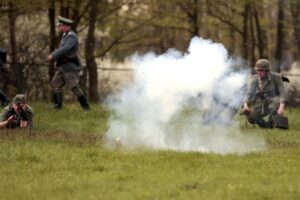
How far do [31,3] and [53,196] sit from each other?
608 inches

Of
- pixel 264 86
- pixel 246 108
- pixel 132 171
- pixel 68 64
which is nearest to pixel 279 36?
pixel 264 86

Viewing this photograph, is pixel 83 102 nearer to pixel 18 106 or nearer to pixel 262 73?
pixel 18 106

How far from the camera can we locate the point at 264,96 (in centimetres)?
1642

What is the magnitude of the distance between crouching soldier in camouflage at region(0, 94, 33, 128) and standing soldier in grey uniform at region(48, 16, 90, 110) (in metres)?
3.17

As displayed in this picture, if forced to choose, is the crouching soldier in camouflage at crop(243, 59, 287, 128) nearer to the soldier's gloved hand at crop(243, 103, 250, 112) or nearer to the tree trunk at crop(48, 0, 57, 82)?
the soldier's gloved hand at crop(243, 103, 250, 112)

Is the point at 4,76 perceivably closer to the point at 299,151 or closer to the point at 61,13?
the point at 61,13

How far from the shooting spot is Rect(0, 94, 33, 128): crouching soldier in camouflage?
13.7 metres

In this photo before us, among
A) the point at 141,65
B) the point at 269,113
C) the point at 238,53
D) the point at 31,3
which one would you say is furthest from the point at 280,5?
the point at 141,65

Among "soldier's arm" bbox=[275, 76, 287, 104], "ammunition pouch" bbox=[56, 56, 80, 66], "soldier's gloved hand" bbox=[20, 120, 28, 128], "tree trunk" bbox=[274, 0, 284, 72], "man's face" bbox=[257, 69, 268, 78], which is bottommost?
"soldier's gloved hand" bbox=[20, 120, 28, 128]

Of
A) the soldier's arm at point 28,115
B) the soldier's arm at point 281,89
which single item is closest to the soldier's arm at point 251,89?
the soldier's arm at point 281,89

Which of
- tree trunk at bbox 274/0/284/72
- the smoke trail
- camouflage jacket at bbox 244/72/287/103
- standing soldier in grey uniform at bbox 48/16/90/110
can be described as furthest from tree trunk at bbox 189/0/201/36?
the smoke trail

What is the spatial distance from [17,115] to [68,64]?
3746 mm

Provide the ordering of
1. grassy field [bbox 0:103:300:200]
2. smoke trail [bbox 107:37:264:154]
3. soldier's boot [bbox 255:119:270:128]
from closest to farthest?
1. grassy field [bbox 0:103:300:200]
2. smoke trail [bbox 107:37:264:154]
3. soldier's boot [bbox 255:119:270:128]

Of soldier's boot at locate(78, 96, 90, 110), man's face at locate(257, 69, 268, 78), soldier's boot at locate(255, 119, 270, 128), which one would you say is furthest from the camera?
soldier's boot at locate(78, 96, 90, 110)
